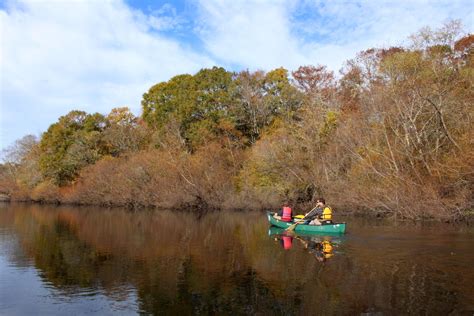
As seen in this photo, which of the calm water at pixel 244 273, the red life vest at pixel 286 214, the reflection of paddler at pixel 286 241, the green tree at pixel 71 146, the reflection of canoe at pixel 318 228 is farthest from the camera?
the green tree at pixel 71 146

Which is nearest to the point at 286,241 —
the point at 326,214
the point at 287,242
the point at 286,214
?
the point at 287,242

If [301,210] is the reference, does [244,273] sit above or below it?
below

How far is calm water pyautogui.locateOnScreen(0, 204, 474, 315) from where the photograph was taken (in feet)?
36.3

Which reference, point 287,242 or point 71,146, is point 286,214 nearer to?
point 287,242

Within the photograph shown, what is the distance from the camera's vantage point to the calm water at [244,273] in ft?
36.3

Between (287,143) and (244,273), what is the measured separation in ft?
84.3

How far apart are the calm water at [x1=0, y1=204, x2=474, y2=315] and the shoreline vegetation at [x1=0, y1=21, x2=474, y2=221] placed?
247 inches

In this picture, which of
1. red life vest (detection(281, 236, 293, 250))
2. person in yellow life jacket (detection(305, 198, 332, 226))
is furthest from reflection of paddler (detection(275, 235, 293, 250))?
person in yellow life jacket (detection(305, 198, 332, 226))

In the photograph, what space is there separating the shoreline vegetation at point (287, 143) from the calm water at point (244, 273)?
627cm

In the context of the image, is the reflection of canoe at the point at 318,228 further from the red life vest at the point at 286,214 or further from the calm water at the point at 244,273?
the calm water at the point at 244,273

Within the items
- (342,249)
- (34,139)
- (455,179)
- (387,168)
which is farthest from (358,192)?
(34,139)

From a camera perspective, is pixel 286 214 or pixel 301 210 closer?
pixel 286 214

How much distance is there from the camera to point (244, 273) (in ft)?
48.0

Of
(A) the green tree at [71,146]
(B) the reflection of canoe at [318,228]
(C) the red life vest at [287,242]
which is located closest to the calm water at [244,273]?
(C) the red life vest at [287,242]
